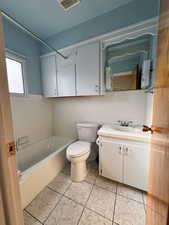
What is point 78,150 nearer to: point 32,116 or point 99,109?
point 99,109

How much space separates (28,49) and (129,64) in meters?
1.93

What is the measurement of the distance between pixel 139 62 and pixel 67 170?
2.22 metres

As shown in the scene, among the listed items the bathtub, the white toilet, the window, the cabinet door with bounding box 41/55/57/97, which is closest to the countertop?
the white toilet

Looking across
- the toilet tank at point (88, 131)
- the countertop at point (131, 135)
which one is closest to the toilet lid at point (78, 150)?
the toilet tank at point (88, 131)

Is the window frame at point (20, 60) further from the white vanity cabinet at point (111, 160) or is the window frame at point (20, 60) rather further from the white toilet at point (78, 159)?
the white vanity cabinet at point (111, 160)

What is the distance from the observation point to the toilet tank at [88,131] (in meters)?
1.93

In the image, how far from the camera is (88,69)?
5.72 feet

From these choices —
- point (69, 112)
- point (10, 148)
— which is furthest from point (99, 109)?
point (10, 148)

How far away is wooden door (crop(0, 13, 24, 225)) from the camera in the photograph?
1.62 ft

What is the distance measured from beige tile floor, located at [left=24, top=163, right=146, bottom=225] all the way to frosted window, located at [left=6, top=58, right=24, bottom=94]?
1.74 m

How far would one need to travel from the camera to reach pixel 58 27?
6.32ft

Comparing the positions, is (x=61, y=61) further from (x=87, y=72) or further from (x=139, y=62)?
(x=139, y=62)

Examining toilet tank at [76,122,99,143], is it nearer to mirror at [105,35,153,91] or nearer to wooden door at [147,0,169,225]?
mirror at [105,35,153,91]

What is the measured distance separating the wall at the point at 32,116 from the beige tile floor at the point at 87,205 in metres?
1.08
